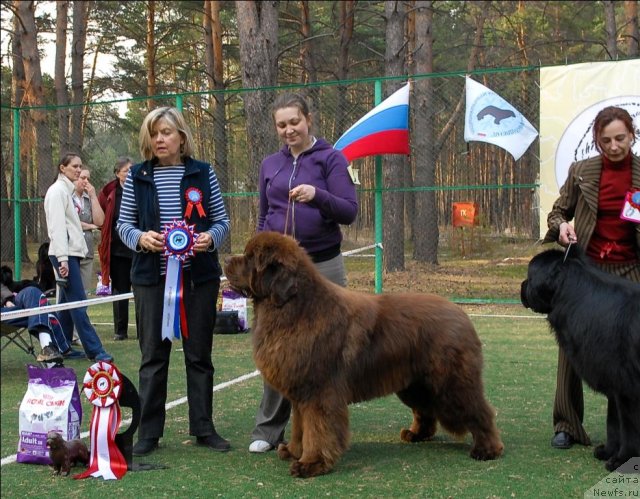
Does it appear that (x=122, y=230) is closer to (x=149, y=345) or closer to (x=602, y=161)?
(x=149, y=345)

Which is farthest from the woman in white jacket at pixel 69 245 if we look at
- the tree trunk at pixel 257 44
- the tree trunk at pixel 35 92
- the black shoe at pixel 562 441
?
the tree trunk at pixel 35 92

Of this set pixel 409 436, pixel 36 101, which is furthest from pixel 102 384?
pixel 36 101

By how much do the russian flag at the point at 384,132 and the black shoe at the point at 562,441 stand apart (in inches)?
227

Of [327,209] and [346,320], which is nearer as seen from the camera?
[346,320]

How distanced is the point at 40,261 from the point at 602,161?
6276 millimetres

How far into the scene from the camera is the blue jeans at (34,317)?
6.98m

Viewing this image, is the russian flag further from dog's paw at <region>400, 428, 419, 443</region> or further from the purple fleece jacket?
dog's paw at <region>400, 428, 419, 443</region>

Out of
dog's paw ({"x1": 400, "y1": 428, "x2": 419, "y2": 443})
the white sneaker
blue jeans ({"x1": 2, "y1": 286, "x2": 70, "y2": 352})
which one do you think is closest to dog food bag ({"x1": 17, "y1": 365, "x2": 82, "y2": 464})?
the white sneaker

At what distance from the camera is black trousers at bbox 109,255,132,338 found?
8.93 m

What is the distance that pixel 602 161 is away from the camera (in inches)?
177

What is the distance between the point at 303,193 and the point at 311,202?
0.14 meters

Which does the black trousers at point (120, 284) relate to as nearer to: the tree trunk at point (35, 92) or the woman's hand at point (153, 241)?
the woman's hand at point (153, 241)

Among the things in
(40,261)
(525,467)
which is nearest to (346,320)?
(525,467)

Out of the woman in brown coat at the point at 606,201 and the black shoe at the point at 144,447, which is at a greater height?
the woman in brown coat at the point at 606,201
